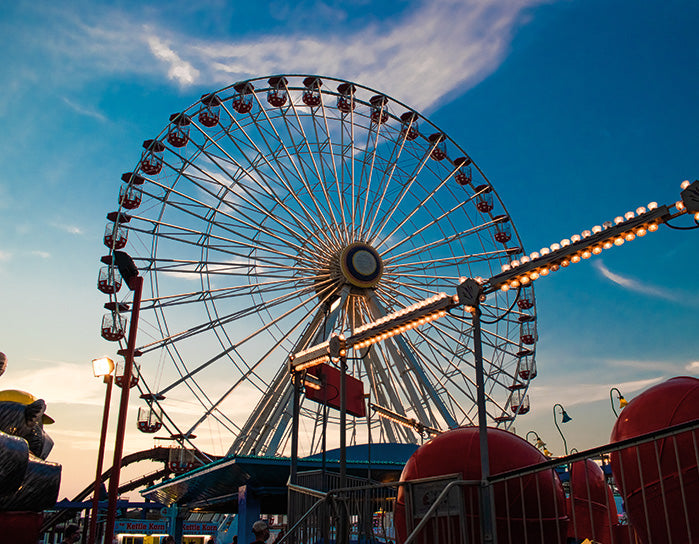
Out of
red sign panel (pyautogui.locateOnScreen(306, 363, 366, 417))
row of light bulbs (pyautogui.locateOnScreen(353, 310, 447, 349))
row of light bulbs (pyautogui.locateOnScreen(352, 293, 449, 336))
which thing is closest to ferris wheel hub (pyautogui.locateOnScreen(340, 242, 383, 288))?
red sign panel (pyautogui.locateOnScreen(306, 363, 366, 417))

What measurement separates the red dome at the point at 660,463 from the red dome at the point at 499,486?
0.96m

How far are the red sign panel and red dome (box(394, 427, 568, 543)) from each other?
184 inches

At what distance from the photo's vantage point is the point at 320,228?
2327 centimetres

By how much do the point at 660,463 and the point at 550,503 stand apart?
86.9 inches

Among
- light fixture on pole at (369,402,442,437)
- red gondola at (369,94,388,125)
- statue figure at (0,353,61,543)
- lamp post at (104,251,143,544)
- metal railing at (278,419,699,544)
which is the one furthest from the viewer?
red gondola at (369,94,388,125)

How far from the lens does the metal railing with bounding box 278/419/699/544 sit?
5957 mm

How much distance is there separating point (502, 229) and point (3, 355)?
23.1 m

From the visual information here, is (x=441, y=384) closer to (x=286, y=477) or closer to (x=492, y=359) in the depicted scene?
(x=492, y=359)

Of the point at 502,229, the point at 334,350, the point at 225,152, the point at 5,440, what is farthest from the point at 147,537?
the point at 5,440

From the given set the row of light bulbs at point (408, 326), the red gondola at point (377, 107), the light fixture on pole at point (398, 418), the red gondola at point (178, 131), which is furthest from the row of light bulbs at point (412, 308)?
the red gondola at point (377, 107)

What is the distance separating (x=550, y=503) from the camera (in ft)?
26.1

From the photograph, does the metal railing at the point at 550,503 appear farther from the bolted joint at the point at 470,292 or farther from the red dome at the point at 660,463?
the bolted joint at the point at 470,292

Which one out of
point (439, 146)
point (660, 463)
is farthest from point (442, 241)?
point (660, 463)

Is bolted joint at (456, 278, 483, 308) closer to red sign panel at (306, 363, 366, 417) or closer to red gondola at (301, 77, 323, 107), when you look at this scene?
red sign panel at (306, 363, 366, 417)
